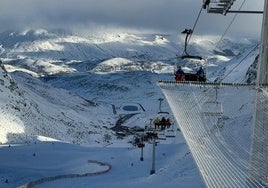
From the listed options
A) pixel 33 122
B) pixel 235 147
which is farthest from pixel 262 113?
pixel 33 122

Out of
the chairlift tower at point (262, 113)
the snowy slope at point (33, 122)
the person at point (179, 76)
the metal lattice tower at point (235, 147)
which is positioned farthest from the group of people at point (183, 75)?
the snowy slope at point (33, 122)

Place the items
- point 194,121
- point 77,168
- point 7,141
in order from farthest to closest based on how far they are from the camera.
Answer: point 7,141, point 77,168, point 194,121

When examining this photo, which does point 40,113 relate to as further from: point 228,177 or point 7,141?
point 228,177

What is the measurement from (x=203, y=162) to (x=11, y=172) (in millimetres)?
28232

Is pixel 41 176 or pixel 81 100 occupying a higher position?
pixel 81 100

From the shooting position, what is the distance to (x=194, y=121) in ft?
75.3

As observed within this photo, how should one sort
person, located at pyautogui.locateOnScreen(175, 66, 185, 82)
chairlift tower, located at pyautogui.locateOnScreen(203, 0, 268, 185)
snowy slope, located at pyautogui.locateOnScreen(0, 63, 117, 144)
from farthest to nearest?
snowy slope, located at pyautogui.locateOnScreen(0, 63, 117, 144), person, located at pyautogui.locateOnScreen(175, 66, 185, 82), chairlift tower, located at pyautogui.locateOnScreen(203, 0, 268, 185)

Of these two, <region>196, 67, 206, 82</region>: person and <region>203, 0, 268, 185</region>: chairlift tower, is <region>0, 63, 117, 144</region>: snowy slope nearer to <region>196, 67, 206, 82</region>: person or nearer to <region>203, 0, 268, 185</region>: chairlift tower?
<region>196, 67, 206, 82</region>: person

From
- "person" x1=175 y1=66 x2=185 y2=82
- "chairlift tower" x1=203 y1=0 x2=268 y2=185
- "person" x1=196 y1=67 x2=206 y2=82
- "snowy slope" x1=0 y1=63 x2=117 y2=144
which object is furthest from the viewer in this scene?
"snowy slope" x1=0 y1=63 x2=117 y2=144

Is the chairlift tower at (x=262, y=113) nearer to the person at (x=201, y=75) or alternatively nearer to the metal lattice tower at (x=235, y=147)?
the metal lattice tower at (x=235, y=147)

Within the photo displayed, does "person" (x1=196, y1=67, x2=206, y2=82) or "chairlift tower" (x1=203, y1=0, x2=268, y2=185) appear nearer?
"chairlift tower" (x1=203, y1=0, x2=268, y2=185)

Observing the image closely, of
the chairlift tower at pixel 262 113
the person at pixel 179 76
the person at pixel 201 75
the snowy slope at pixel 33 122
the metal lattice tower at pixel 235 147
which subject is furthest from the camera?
the snowy slope at pixel 33 122

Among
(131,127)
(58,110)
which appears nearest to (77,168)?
(58,110)

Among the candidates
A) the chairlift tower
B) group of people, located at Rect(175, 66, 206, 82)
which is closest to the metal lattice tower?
the chairlift tower
